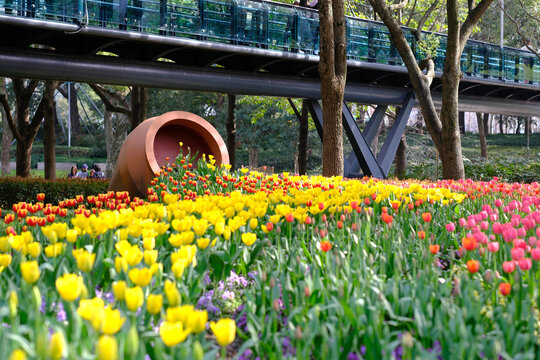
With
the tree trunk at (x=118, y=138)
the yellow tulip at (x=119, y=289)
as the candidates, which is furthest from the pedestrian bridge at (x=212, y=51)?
the yellow tulip at (x=119, y=289)

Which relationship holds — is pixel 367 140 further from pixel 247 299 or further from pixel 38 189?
pixel 247 299

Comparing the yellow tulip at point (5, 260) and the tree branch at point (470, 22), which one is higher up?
the tree branch at point (470, 22)

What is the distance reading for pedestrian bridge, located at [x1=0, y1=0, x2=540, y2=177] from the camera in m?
12.4

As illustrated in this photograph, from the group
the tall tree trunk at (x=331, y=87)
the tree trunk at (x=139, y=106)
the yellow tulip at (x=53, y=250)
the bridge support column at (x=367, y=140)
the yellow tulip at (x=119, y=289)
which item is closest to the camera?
the yellow tulip at (x=119, y=289)

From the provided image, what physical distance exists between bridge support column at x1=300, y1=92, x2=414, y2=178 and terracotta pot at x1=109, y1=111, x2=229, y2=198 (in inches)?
245

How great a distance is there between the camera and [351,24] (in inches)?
675

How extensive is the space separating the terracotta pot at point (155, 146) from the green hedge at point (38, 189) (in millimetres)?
3521

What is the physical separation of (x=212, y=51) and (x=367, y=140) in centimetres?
625

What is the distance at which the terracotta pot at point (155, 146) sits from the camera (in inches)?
381

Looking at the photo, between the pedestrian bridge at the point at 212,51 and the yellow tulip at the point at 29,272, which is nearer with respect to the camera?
the yellow tulip at the point at 29,272

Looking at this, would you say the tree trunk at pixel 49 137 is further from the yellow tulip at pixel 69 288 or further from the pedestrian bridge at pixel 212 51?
the yellow tulip at pixel 69 288

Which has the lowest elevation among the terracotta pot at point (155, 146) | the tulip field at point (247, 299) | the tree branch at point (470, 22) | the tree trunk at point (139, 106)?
the tulip field at point (247, 299)

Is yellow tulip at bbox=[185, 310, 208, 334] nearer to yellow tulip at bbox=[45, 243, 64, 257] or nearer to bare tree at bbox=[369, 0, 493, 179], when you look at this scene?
yellow tulip at bbox=[45, 243, 64, 257]

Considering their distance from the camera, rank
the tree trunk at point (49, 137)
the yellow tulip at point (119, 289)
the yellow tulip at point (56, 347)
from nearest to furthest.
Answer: the yellow tulip at point (56, 347)
the yellow tulip at point (119, 289)
the tree trunk at point (49, 137)
